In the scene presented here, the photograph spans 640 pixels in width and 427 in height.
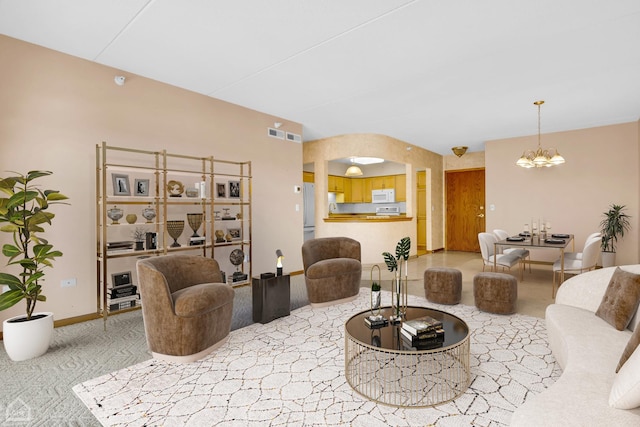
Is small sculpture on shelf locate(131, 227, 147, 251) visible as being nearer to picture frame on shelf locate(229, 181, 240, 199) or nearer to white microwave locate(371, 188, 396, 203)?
picture frame on shelf locate(229, 181, 240, 199)

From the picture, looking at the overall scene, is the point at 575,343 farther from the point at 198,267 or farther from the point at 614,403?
the point at 198,267

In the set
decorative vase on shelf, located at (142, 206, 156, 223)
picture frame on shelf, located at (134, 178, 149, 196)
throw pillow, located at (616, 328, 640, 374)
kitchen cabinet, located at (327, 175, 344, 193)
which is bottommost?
throw pillow, located at (616, 328, 640, 374)

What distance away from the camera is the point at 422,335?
2.32 m

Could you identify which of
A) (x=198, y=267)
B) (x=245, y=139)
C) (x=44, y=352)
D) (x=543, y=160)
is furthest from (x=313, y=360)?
(x=543, y=160)

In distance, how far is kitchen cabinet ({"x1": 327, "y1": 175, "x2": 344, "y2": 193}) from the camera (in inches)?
408

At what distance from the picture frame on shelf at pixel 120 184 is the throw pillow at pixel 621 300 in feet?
15.9

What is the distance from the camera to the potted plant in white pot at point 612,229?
631cm

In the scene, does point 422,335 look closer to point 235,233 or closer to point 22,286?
point 22,286

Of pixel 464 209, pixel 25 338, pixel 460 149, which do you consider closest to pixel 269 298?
pixel 25 338

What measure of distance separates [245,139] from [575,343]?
16.4ft

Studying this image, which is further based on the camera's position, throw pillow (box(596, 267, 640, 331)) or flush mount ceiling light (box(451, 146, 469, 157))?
flush mount ceiling light (box(451, 146, 469, 157))

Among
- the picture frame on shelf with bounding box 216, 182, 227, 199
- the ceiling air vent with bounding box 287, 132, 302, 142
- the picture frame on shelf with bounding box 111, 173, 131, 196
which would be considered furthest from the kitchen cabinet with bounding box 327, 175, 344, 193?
the picture frame on shelf with bounding box 111, 173, 131, 196

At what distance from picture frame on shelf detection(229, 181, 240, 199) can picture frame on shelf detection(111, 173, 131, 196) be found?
1419 mm

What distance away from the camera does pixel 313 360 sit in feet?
9.30
